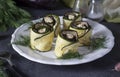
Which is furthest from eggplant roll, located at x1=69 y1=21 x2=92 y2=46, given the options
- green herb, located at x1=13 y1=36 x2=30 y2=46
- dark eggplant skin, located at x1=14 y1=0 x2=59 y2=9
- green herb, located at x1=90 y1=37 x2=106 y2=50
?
dark eggplant skin, located at x1=14 y1=0 x2=59 y2=9

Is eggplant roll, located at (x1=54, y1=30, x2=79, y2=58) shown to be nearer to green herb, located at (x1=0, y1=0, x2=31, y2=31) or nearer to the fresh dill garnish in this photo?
the fresh dill garnish

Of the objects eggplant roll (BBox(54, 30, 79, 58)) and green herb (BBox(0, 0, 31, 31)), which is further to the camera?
green herb (BBox(0, 0, 31, 31))

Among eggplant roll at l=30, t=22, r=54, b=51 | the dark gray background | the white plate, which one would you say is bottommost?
the dark gray background

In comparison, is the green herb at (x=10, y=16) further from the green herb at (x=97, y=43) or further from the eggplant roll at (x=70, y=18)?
the green herb at (x=97, y=43)

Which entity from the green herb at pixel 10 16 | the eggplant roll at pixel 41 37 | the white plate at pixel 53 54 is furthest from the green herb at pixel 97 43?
the green herb at pixel 10 16

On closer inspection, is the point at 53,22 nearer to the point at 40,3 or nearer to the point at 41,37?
the point at 41,37

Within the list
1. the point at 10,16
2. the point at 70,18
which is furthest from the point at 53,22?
the point at 10,16
